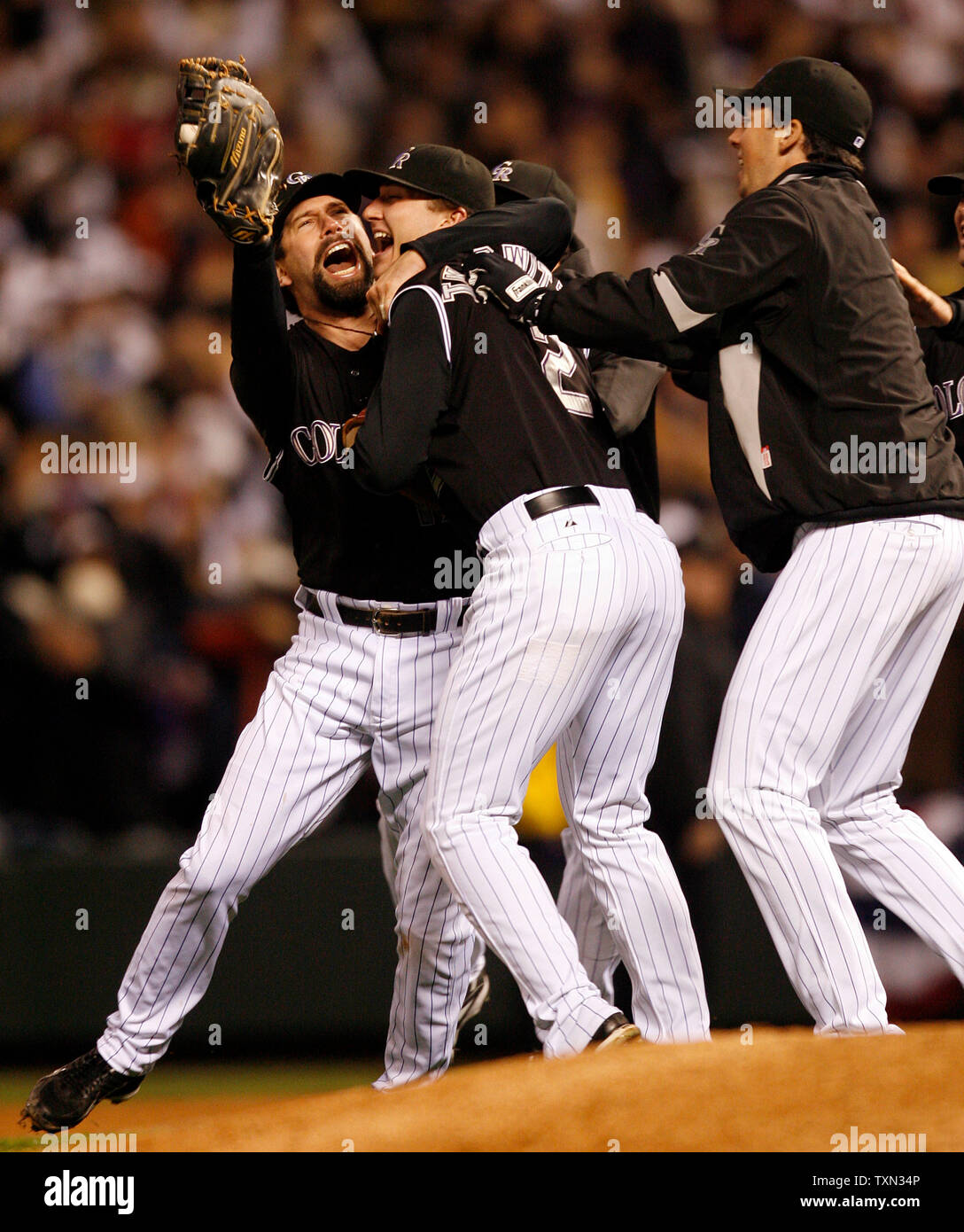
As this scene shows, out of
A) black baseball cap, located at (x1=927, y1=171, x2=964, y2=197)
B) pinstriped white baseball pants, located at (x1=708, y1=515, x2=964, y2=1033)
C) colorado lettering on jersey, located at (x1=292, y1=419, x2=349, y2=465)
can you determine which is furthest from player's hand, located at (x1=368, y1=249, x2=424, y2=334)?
black baseball cap, located at (x1=927, y1=171, x2=964, y2=197)

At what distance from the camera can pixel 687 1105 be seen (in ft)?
7.16

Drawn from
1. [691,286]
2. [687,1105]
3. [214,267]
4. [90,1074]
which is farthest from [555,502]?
[214,267]

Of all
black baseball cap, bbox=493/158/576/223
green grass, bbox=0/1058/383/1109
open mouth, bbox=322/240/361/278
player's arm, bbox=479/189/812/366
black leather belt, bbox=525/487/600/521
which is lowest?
green grass, bbox=0/1058/383/1109

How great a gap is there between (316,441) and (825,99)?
1210mm

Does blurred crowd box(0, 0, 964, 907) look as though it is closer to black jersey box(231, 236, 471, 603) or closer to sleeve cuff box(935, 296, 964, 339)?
sleeve cuff box(935, 296, 964, 339)

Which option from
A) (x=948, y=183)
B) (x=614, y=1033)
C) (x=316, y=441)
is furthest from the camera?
(x=948, y=183)

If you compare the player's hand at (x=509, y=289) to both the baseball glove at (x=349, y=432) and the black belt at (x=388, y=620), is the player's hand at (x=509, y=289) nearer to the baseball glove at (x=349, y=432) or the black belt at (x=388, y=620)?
the baseball glove at (x=349, y=432)

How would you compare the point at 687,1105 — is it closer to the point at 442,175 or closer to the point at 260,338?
the point at 260,338

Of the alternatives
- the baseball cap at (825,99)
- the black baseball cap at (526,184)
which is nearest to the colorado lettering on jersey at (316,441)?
the black baseball cap at (526,184)

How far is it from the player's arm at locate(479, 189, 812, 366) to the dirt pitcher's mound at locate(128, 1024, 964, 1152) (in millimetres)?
1265

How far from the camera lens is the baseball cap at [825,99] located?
8.68 ft

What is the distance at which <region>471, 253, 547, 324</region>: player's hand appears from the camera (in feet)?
8.43

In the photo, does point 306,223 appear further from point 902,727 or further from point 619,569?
point 902,727

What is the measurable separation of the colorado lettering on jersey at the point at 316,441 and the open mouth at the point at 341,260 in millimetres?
372
